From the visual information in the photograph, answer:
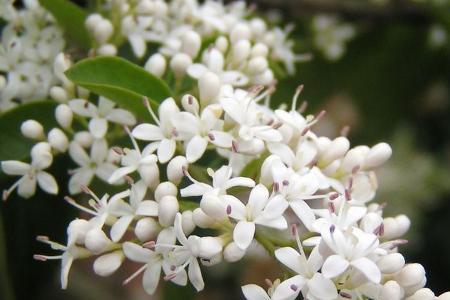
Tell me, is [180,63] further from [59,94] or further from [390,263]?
[390,263]

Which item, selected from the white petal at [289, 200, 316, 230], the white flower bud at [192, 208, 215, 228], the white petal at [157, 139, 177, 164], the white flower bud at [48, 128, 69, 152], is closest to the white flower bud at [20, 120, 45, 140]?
the white flower bud at [48, 128, 69, 152]

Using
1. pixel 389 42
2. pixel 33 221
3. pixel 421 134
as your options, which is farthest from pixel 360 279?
pixel 421 134

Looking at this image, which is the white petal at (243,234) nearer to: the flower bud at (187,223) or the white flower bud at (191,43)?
the flower bud at (187,223)

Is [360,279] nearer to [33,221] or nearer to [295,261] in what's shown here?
[295,261]

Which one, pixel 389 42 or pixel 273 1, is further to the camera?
pixel 389 42

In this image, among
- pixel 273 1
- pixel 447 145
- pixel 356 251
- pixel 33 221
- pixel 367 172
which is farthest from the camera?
pixel 447 145

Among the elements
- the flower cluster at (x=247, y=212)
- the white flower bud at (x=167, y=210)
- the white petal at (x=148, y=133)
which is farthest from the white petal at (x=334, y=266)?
the white petal at (x=148, y=133)

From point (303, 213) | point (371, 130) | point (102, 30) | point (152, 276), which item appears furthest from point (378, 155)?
point (371, 130)
